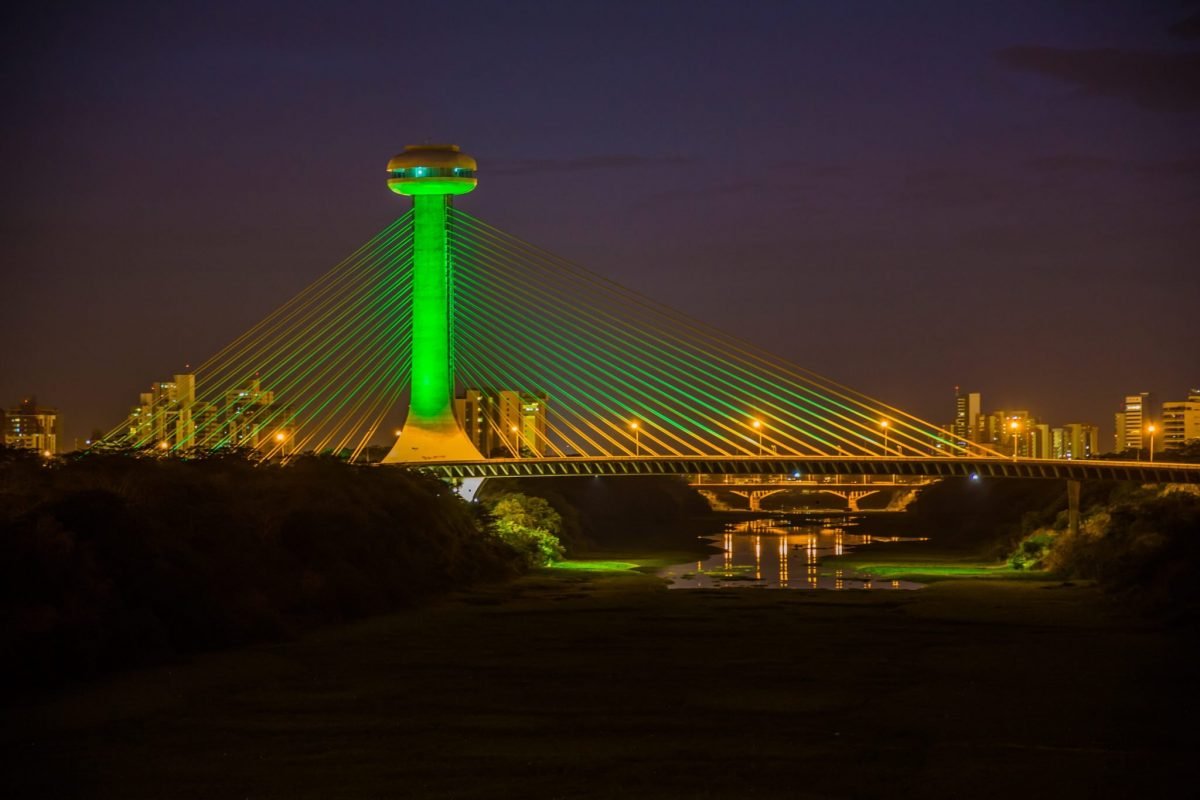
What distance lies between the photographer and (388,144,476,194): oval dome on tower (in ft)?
225

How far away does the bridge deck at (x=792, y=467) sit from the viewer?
6556 centimetres

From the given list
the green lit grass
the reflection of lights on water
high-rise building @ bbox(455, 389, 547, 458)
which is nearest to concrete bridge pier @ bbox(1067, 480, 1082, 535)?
the reflection of lights on water

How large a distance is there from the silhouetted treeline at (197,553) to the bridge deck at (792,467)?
10776 millimetres

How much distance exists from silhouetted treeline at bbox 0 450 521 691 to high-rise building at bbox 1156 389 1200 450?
10419 centimetres

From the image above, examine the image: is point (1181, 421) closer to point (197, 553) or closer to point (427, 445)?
point (427, 445)

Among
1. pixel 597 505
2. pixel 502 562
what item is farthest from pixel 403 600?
pixel 597 505

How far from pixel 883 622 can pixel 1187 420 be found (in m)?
116

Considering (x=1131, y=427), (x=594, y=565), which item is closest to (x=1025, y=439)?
(x=1131, y=427)

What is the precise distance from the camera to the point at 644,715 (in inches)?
1103

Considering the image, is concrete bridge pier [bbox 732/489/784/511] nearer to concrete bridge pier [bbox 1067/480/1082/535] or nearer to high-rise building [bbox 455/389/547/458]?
high-rise building [bbox 455/389/547/458]

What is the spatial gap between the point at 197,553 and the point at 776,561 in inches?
1454

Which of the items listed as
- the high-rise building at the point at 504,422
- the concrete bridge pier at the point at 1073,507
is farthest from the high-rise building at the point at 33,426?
the concrete bridge pier at the point at 1073,507

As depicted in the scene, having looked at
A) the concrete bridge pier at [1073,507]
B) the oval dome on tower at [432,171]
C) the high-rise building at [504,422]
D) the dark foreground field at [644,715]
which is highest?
the oval dome on tower at [432,171]

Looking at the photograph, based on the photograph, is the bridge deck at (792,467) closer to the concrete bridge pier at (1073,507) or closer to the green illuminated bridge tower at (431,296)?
the concrete bridge pier at (1073,507)
